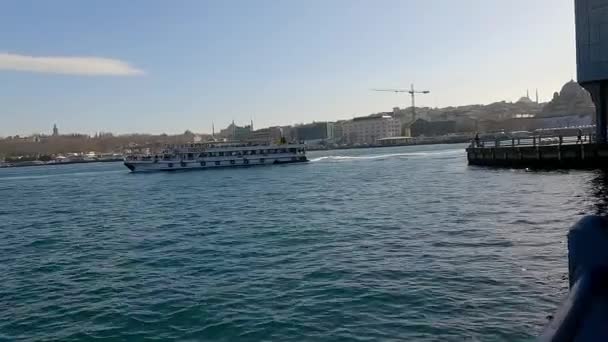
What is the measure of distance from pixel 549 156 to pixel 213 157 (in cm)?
5109

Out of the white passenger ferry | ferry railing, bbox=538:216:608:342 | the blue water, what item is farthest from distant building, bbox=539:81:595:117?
ferry railing, bbox=538:216:608:342

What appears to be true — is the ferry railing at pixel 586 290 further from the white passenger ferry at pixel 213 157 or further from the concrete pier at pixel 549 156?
the white passenger ferry at pixel 213 157

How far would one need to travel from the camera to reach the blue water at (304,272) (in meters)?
8.81

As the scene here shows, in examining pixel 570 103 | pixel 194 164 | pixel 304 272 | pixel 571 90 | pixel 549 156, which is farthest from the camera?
pixel 571 90

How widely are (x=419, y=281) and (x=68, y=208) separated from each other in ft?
96.3

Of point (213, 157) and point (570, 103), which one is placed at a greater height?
point (570, 103)

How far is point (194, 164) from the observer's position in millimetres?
77812

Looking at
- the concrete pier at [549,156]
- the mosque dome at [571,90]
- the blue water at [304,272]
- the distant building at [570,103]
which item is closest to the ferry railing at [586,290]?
the blue water at [304,272]

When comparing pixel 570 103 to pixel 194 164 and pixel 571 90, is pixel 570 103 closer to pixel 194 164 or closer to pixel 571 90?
pixel 571 90

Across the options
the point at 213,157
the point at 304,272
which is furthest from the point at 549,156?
the point at 213,157

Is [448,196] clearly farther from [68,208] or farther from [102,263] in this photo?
[68,208]

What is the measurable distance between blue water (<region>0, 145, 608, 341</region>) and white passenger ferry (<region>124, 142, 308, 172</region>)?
170 ft

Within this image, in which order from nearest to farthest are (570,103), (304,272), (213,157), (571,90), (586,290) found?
(586,290) → (304,272) → (213,157) → (570,103) → (571,90)

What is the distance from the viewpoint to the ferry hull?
254 ft
